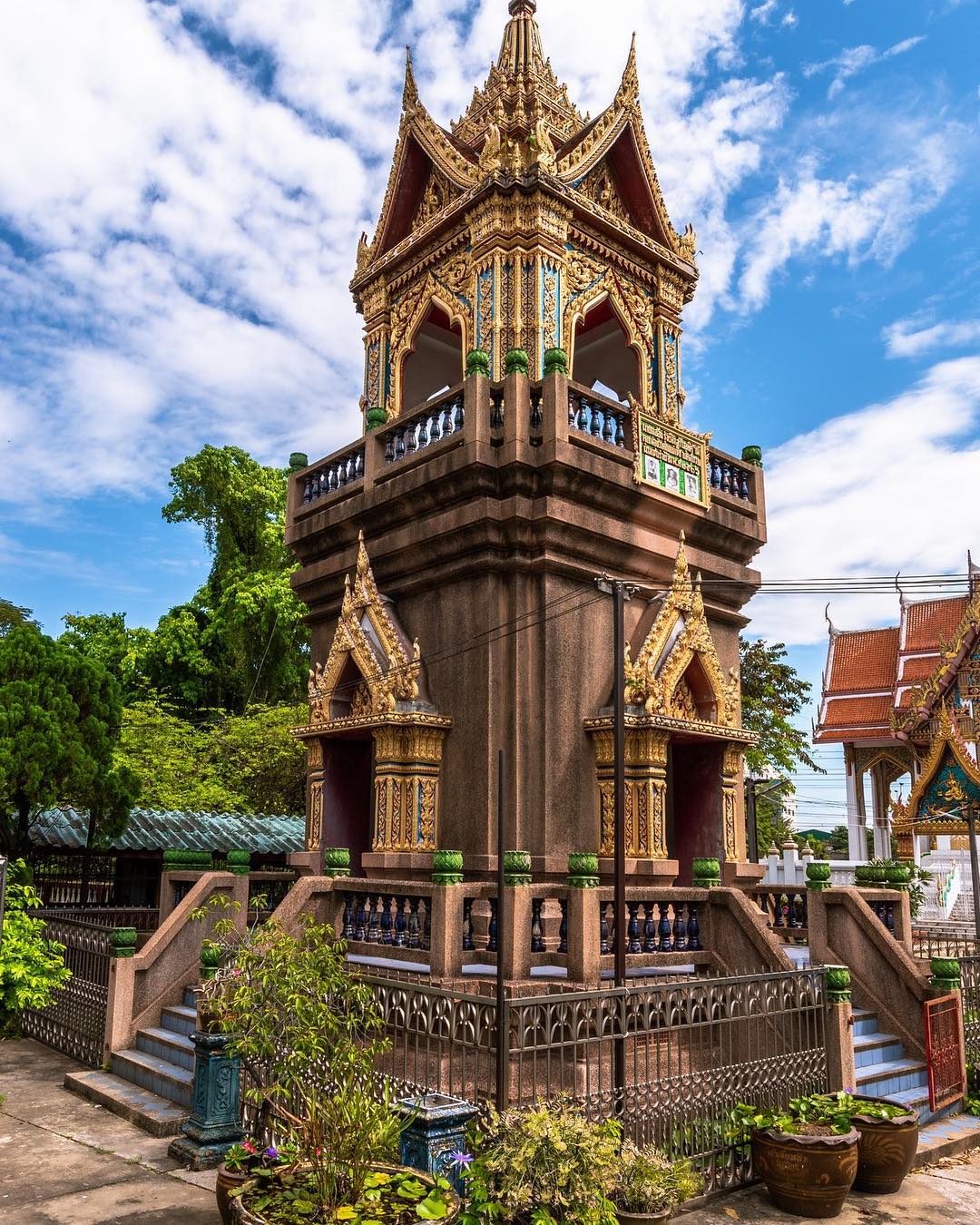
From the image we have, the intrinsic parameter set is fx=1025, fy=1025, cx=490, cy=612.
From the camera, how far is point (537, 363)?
42.7 feet

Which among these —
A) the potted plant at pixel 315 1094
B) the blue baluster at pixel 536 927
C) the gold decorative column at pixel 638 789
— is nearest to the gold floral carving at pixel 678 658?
the gold decorative column at pixel 638 789

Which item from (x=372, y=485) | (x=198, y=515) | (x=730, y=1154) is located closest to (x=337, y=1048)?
(x=730, y=1154)

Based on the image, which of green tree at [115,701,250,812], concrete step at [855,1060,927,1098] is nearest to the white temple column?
green tree at [115,701,250,812]

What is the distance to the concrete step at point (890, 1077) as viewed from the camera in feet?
31.1

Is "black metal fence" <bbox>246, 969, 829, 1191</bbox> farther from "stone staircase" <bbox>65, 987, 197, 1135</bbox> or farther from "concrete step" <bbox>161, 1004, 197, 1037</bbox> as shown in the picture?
"concrete step" <bbox>161, 1004, 197, 1037</bbox>

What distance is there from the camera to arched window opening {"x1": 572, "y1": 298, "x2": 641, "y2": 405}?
50.2 ft

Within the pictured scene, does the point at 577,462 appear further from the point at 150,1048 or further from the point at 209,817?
the point at 209,817

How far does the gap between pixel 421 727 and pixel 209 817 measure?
9.97m

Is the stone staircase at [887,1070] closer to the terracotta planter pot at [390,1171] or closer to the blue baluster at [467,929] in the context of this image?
the blue baluster at [467,929]

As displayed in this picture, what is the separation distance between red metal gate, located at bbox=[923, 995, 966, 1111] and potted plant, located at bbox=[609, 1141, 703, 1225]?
438cm

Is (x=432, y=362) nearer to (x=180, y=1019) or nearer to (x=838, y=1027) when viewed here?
(x=180, y=1019)

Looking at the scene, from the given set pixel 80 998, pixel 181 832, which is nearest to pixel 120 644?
pixel 181 832

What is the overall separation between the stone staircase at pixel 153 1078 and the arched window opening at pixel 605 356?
33.1ft

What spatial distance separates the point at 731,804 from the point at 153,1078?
7108 mm
